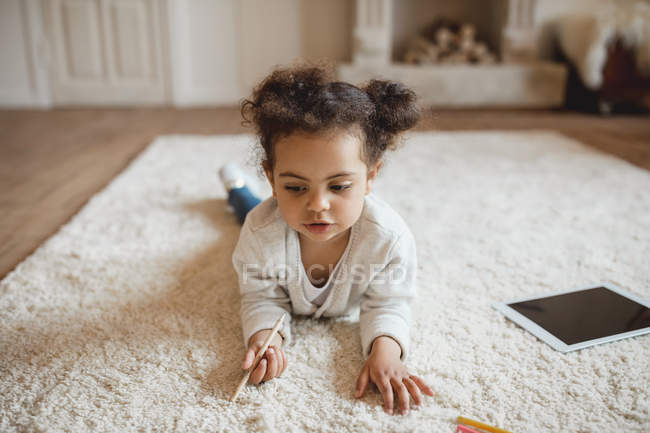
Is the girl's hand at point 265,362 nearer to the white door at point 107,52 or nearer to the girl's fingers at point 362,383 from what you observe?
the girl's fingers at point 362,383

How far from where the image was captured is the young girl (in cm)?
74

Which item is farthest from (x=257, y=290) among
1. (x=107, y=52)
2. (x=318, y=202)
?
(x=107, y=52)

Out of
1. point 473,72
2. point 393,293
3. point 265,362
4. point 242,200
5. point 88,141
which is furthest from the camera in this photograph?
point 473,72

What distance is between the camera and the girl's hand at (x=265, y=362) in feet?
2.41

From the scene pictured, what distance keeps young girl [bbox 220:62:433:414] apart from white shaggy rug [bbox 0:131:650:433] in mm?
40

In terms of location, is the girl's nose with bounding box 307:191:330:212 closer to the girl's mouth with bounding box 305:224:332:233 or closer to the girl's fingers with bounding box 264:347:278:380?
the girl's mouth with bounding box 305:224:332:233

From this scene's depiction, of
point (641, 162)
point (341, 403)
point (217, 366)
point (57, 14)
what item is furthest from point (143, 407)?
point (57, 14)

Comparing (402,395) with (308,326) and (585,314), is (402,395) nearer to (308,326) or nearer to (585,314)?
(308,326)

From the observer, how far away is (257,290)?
34.7 inches

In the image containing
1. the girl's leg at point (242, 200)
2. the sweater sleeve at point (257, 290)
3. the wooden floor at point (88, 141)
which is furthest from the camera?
the wooden floor at point (88, 141)

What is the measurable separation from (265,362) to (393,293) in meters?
0.24

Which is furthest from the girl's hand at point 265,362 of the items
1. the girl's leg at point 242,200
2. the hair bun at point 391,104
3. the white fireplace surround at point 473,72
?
the white fireplace surround at point 473,72

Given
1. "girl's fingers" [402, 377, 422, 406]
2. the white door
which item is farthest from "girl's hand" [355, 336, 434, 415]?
the white door

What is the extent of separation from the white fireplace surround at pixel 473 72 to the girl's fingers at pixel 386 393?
2755mm
